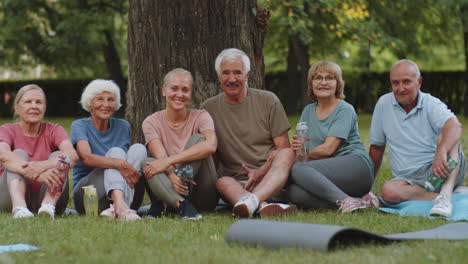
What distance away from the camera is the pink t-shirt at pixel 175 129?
A: 20.7ft

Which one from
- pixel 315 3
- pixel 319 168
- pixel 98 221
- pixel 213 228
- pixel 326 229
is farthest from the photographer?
pixel 315 3

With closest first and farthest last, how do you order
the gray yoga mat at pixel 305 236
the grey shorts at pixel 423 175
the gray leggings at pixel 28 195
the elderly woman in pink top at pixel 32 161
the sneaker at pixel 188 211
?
1. the gray yoga mat at pixel 305 236
2. the sneaker at pixel 188 211
3. the elderly woman in pink top at pixel 32 161
4. the gray leggings at pixel 28 195
5. the grey shorts at pixel 423 175

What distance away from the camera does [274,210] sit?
5871 mm

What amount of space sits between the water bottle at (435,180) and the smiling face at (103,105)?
2.88 m

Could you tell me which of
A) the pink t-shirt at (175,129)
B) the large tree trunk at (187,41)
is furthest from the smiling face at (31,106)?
the large tree trunk at (187,41)

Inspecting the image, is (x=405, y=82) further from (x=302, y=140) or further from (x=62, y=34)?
(x=62, y=34)

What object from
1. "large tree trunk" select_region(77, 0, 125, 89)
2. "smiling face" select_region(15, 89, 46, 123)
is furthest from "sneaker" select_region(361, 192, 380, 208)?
"large tree trunk" select_region(77, 0, 125, 89)

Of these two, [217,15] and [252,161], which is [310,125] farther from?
[217,15]

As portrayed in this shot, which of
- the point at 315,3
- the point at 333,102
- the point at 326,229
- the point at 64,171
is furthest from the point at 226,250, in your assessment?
the point at 315,3

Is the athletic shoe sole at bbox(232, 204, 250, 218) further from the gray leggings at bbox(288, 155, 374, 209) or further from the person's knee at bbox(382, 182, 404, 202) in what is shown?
the person's knee at bbox(382, 182, 404, 202)

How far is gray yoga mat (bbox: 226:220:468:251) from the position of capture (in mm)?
4258

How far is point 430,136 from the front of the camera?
6.51m

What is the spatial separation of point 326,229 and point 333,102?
8.24 ft

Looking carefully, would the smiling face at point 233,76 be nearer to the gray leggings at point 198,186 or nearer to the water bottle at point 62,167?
the gray leggings at point 198,186
